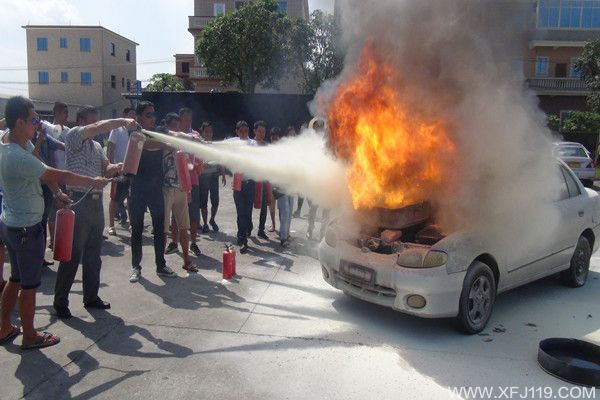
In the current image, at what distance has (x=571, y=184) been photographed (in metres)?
6.09

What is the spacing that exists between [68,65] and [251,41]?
110 ft

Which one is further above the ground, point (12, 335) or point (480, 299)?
point (480, 299)

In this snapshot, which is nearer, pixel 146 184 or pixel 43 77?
pixel 146 184

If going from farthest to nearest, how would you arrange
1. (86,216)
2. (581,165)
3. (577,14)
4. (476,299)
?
1. (577,14)
2. (581,165)
3. (86,216)
4. (476,299)

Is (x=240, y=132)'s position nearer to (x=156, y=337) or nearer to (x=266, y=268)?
(x=266, y=268)

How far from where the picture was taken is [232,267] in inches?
249

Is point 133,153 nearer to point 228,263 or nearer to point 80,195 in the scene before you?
point 80,195

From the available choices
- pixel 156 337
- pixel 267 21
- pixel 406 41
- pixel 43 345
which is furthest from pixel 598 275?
pixel 267 21

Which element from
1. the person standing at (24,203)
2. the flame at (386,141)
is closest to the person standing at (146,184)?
the person standing at (24,203)

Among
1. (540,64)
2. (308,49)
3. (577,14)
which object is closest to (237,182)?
(540,64)

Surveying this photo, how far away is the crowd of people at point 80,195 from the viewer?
13.2 feet

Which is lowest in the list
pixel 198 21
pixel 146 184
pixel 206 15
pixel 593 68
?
pixel 146 184

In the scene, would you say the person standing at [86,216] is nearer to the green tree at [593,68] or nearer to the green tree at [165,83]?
the green tree at [593,68]

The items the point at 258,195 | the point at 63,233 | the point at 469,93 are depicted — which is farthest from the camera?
the point at 258,195
